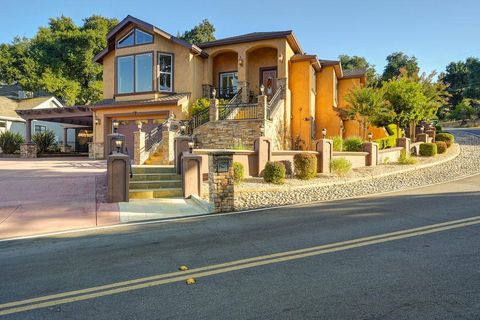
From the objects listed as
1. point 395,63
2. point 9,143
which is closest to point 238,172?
point 9,143

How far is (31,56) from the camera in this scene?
44.6 m

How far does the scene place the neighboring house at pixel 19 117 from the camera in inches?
1294

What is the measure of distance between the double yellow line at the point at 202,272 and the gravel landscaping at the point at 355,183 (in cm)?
434

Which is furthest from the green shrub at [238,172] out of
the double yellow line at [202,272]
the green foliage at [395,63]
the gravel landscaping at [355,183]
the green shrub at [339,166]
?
the green foliage at [395,63]

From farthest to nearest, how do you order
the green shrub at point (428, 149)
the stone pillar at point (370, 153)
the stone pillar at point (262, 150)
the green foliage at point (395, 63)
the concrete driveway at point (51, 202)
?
the green foliage at point (395, 63) < the green shrub at point (428, 149) < the stone pillar at point (370, 153) < the stone pillar at point (262, 150) < the concrete driveway at point (51, 202)

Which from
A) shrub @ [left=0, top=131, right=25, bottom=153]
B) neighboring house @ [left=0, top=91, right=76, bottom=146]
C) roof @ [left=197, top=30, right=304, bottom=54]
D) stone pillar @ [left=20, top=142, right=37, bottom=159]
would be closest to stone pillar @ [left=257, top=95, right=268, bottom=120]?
roof @ [left=197, top=30, right=304, bottom=54]

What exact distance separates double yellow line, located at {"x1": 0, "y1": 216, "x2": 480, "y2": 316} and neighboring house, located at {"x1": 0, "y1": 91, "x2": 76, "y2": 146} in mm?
32041

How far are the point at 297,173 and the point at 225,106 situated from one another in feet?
21.1

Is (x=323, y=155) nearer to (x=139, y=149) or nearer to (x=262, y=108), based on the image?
(x=262, y=108)

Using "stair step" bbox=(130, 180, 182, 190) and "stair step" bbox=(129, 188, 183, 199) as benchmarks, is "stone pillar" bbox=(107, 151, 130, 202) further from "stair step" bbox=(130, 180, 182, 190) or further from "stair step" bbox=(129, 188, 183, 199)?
"stair step" bbox=(130, 180, 182, 190)

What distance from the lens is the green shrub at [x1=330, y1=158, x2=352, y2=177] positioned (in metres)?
15.9

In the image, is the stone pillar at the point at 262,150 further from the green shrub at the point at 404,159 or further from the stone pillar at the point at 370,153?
the green shrub at the point at 404,159

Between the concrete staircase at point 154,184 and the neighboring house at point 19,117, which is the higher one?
the neighboring house at point 19,117

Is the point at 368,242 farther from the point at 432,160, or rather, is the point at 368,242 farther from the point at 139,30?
the point at 139,30
